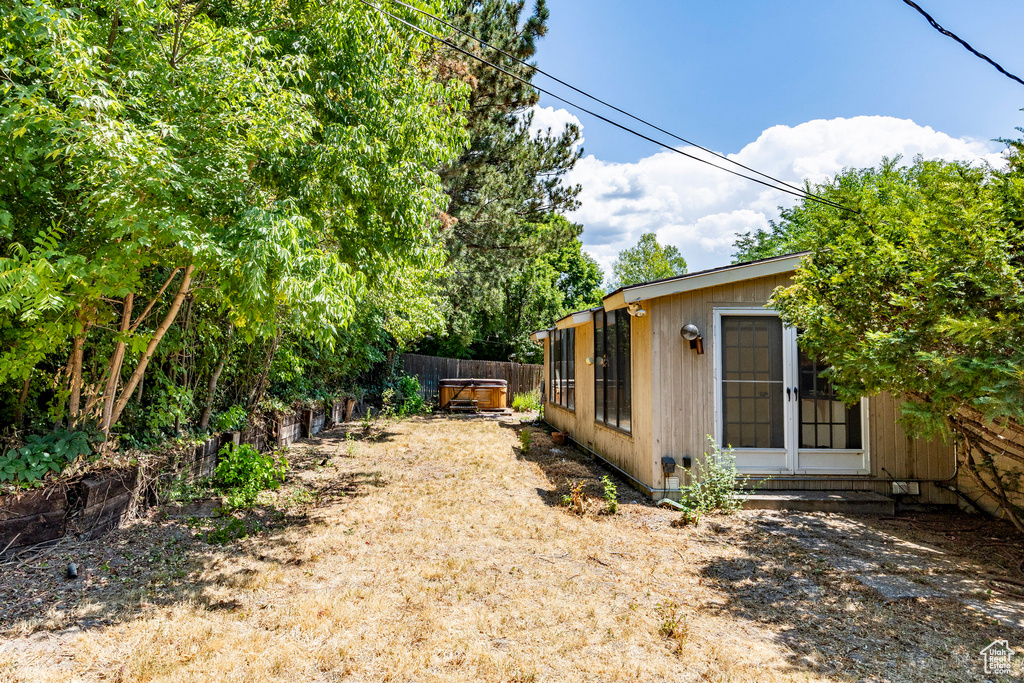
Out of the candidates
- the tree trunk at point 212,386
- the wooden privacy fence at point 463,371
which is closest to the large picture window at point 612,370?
the tree trunk at point 212,386

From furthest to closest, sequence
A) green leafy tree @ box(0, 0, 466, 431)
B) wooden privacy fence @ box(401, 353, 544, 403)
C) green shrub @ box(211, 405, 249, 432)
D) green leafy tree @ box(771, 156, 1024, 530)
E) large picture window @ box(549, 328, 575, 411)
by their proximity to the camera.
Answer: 1. wooden privacy fence @ box(401, 353, 544, 403)
2. large picture window @ box(549, 328, 575, 411)
3. green shrub @ box(211, 405, 249, 432)
4. green leafy tree @ box(0, 0, 466, 431)
5. green leafy tree @ box(771, 156, 1024, 530)

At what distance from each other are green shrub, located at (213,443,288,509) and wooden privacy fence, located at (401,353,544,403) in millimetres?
8981

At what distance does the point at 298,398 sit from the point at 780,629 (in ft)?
26.4

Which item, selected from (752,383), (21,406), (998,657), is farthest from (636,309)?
(21,406)

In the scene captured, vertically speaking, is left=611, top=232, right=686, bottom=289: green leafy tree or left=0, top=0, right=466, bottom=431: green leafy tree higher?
left=611, top=232, right=686, bottom=289: green leafy tree

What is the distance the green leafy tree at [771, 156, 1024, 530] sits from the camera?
295 cm

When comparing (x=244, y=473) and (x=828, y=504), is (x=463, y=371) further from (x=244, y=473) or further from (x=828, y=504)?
(x=828, y=504)

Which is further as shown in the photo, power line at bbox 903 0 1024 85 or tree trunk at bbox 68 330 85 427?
tree trunk at bbox 68 330 85 427

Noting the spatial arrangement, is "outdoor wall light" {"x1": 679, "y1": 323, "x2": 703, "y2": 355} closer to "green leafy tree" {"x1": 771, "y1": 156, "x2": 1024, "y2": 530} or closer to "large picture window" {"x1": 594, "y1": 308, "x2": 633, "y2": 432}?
"green leafy tree" {"x1": 771, "y1": 156, "x2": 1024, "y2": 530}

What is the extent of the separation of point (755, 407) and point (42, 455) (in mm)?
6140

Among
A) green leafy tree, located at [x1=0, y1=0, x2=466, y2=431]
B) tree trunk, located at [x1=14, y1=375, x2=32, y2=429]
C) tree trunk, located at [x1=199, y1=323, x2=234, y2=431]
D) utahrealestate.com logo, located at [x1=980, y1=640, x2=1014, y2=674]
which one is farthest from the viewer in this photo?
tree trunk, located at [x1=199, y1=323, x2=234, y2=431]

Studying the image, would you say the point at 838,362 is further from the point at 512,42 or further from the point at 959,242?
the point at 512,42

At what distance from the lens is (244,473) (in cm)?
551

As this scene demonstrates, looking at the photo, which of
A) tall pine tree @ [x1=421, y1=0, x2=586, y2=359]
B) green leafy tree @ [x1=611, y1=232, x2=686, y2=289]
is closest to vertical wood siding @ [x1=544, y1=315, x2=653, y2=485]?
tall pine tree @ [x1=421, y1=0, x2=586, y2=359]
